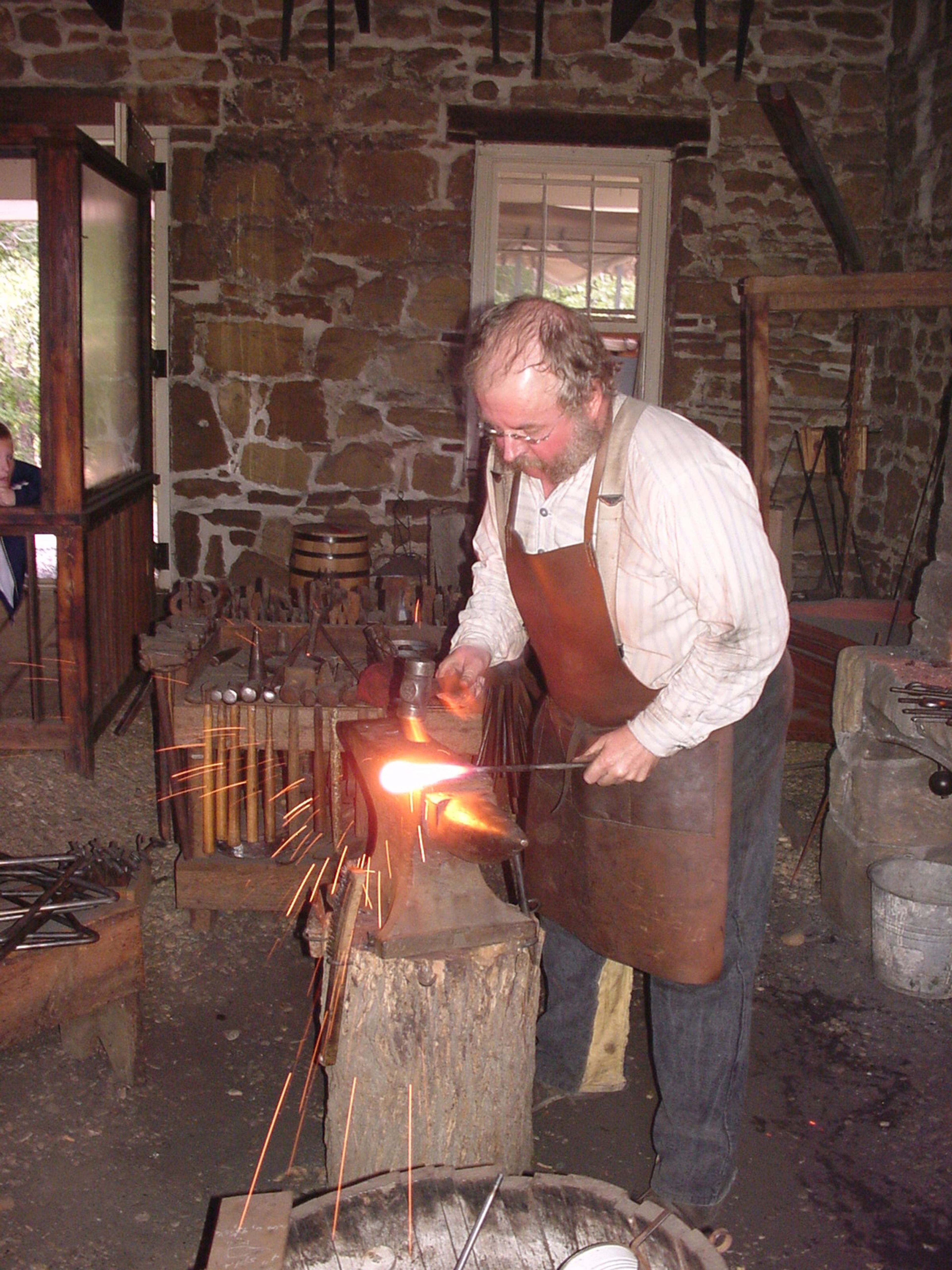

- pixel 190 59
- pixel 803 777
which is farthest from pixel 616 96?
pixel 803 777

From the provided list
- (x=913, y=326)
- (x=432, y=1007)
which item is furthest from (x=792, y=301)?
(x=432, y=1007)

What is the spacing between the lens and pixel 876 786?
414cm

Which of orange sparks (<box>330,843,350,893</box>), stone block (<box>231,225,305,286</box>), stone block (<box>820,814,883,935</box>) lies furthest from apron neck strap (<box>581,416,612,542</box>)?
stone block (<box>231,225,305,286</box>)

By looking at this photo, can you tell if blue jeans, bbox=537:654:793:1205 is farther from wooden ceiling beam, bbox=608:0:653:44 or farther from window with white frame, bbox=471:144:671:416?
wooden ceiling beam, bbox=608:0:653:44

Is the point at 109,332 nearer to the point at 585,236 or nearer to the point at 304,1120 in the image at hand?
the point at 585,236

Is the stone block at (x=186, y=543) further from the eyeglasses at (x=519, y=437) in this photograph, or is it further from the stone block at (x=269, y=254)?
the eyeglasses at (x=519, y=437)

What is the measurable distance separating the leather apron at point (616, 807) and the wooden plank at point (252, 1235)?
100cm

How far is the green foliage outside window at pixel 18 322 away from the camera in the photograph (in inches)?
366

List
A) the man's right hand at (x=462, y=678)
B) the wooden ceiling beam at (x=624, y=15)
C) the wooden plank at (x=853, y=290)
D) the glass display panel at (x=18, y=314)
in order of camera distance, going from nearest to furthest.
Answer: the man's right hand at (x=462, y=678)
the wooden plank at (x=853, y=290)
the wooden ceiling beam at (x=624, y=15)
the glass display panel at (x=18, y=314)

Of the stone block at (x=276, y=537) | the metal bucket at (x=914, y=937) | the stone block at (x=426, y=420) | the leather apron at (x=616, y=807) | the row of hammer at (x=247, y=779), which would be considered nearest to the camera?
the leather apron at (x=616, y=807)

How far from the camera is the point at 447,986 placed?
2514 millimetres

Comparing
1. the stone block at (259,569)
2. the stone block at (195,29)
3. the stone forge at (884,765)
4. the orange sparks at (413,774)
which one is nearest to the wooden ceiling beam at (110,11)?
the stone block at (195,29)

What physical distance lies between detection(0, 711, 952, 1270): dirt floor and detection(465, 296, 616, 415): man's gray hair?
1.92m

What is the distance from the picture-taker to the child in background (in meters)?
6.09
